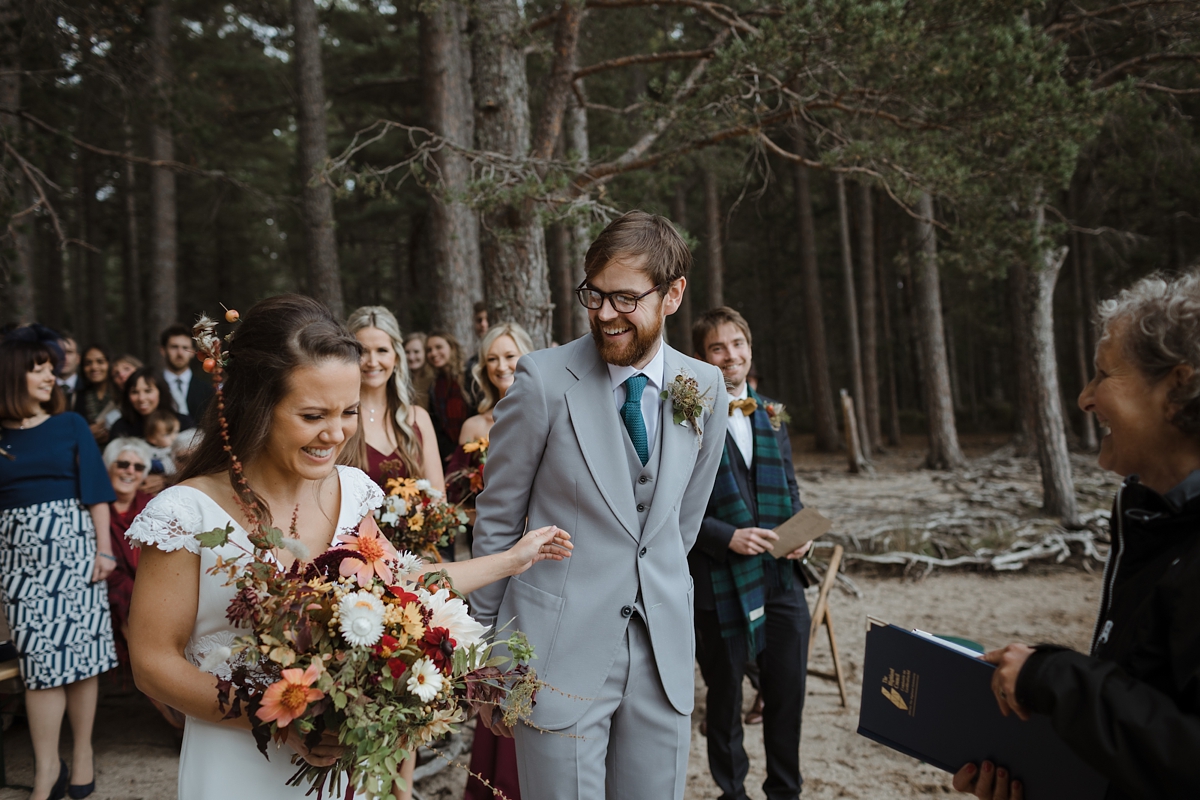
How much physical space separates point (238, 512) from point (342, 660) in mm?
518

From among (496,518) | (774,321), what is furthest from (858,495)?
(774,321)

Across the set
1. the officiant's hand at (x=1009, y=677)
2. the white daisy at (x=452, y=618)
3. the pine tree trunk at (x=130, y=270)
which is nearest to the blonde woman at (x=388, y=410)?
the white daisy at (x=452, y=618)

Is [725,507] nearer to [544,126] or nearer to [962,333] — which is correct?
[544,126]

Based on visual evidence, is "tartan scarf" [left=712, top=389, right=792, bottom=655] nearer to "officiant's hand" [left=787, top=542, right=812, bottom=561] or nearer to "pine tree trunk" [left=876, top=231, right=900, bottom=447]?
"officiant's hand" [left=787, top=542, right=812, bottom=561]

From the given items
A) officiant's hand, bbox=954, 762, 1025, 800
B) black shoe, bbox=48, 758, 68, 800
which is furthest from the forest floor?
officiant's hand, bbox=954, 762, 1025, 800

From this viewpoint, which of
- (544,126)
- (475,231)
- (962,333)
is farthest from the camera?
(962,333)

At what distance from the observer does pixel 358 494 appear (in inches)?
88.8

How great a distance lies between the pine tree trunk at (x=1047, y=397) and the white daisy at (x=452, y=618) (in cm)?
1001

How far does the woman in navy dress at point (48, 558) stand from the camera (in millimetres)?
3902

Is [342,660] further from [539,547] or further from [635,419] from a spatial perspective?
[635,419]

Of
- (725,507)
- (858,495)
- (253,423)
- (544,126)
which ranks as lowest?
(858,495)

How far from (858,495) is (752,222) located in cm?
1557

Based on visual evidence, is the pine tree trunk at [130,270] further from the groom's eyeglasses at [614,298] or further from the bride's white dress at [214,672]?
the bride's white dress at [214,672]

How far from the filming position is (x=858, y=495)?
1297 cm
